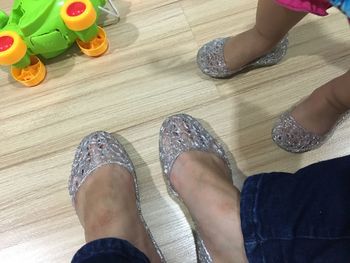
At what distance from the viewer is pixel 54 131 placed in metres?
0.85

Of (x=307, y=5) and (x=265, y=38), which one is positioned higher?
(x=307, y=5)

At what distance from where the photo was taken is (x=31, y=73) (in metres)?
0.87

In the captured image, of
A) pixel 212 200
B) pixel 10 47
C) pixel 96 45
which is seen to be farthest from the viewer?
pixel 96 45

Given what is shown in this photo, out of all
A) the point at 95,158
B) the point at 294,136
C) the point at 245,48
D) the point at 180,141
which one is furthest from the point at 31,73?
the point at 294,136

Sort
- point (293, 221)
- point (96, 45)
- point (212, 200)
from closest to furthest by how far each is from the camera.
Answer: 1. point (293, 221)
2. point (212, 200)
3. point (96, 45)

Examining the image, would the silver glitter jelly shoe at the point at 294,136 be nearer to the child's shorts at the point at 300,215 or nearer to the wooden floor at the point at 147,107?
the wooden floor at the point at 147,107

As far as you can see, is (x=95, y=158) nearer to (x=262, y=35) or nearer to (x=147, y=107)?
(x=147, y=107)

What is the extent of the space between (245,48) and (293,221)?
43 centimetres

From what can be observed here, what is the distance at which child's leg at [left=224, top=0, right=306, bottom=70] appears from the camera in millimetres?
717

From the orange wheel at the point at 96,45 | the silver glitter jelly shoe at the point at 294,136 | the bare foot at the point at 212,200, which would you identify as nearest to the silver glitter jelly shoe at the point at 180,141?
the bare foot at the point at 212,200

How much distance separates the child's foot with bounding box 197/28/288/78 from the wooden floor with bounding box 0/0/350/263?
3 centimetres

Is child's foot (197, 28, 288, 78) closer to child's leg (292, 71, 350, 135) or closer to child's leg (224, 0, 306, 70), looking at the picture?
child's leg (224, 0, 306, 70)

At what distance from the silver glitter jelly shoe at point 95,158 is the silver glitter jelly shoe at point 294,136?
306 millimetres

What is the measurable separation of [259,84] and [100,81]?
0.36 meters
